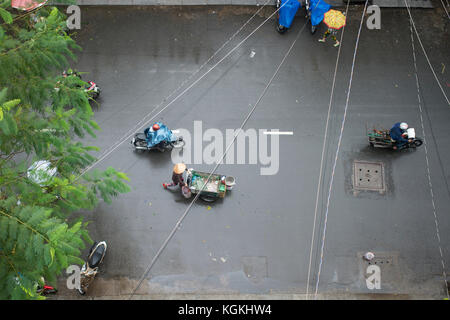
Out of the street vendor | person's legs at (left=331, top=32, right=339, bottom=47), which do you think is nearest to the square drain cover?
person's legs at (left=331, top=32, right=339, bottom=47)

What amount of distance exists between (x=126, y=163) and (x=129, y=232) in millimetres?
2303

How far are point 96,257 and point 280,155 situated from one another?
258 inches

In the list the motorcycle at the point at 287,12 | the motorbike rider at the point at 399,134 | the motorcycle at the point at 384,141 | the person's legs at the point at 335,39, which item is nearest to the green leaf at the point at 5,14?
the motorcycle at the point at 287,12

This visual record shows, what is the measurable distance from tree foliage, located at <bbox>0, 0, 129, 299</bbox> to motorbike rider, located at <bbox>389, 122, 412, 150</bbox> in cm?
890

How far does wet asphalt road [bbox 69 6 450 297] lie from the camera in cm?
1085

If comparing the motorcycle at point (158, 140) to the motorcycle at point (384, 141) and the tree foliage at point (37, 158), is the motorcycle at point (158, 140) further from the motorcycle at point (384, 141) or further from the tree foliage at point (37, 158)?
the motorcycle at point (384, 141)

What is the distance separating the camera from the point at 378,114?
1293 centimetres

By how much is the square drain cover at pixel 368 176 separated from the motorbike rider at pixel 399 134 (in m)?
0.88

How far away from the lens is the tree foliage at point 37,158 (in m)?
5.59

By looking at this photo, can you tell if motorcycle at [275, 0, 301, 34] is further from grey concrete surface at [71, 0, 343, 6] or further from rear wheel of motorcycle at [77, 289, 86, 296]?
rear wheel of motorcycle at [77, 289, 86, 296]

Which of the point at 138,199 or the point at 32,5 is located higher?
the point at 32,5
